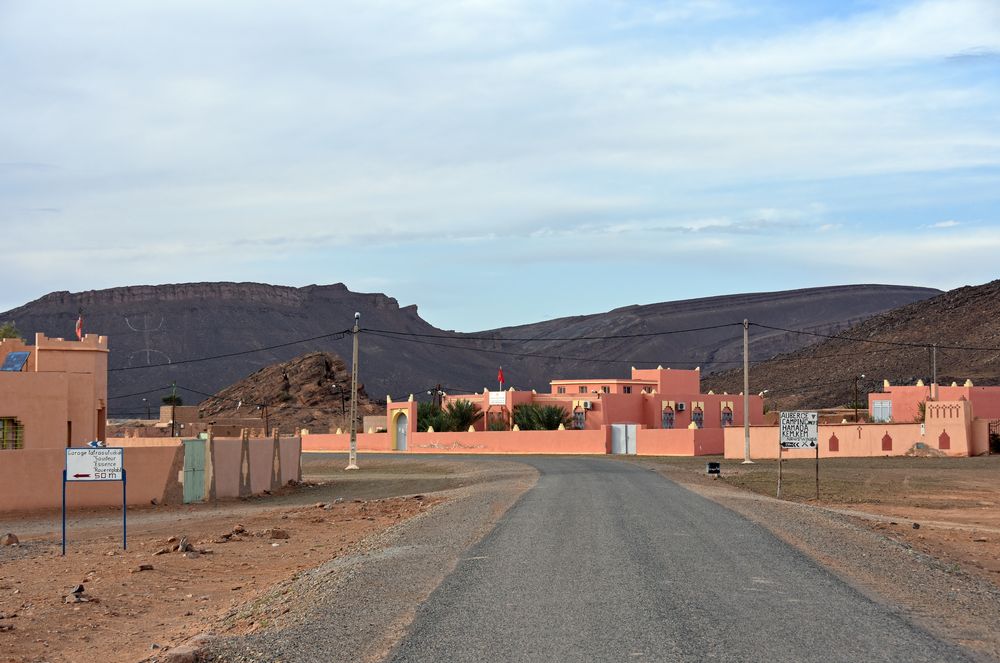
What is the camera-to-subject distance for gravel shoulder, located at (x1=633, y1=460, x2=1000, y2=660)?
39.4 feet

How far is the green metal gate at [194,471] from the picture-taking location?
3528cm

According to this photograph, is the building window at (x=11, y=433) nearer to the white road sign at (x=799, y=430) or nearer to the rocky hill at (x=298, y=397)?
the white road sign at (x=799, y=430)

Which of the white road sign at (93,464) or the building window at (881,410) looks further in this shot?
the building window at (881,410)

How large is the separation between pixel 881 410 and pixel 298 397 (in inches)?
2853

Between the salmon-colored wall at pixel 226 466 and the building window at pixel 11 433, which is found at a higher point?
the building window at pixel 11 433

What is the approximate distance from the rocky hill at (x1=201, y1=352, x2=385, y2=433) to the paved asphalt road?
4097 inches

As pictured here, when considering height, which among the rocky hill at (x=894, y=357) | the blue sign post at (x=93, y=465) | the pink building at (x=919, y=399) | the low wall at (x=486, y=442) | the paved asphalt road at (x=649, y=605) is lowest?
the low wall at (x=486, y=442)

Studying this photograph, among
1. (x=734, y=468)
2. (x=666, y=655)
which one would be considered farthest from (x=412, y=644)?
(x=734, y=468)

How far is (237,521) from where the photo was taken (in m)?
30.6

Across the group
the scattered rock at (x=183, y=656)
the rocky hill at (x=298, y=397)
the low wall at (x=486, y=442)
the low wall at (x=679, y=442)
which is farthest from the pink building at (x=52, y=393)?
the rocky hill at (x=298, y=397)

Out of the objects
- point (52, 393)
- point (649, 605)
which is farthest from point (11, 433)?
point (649, 605)

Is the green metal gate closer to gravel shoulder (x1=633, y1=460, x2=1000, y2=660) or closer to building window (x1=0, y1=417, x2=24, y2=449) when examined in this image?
building window (x1=0, y1=417, x2=24, y2=449)

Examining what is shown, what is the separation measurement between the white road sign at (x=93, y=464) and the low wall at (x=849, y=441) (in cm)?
5065

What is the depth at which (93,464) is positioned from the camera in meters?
23.2
